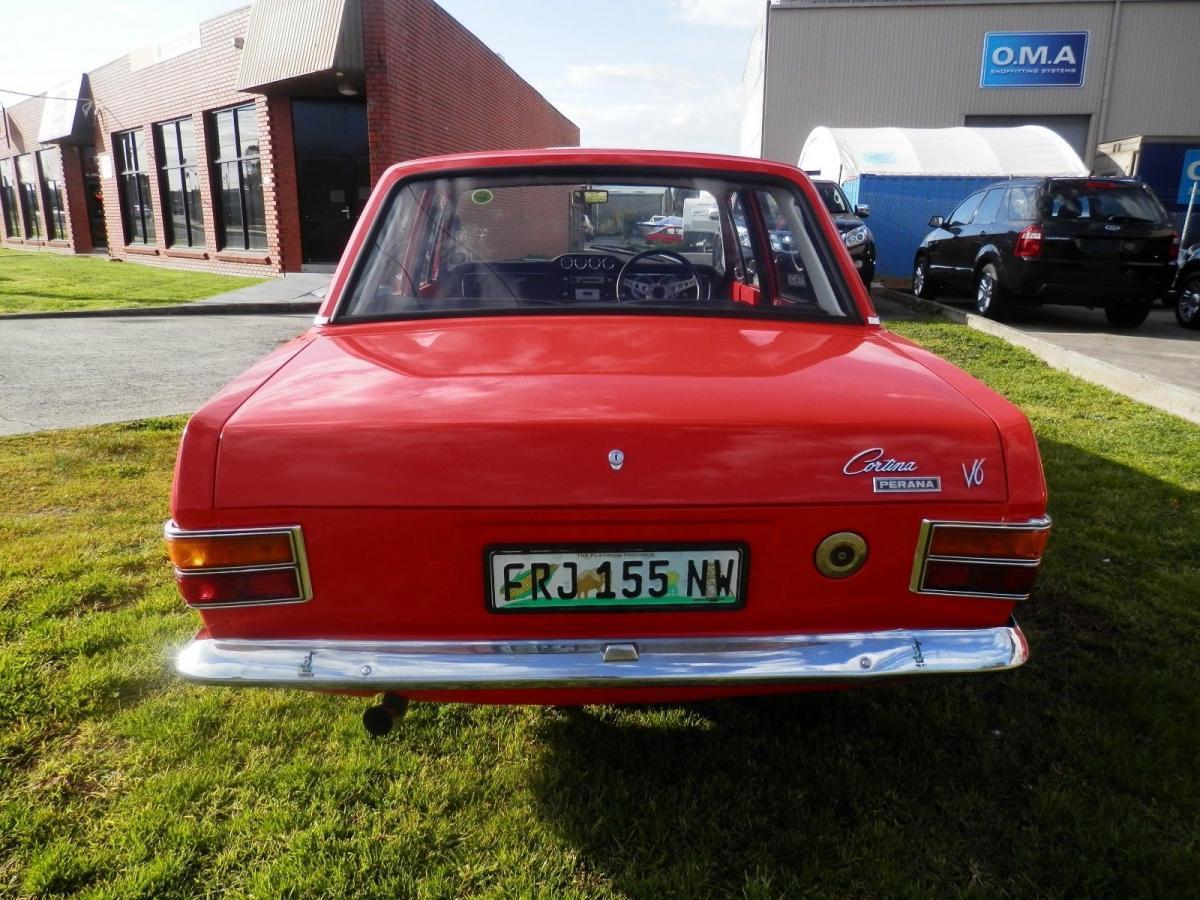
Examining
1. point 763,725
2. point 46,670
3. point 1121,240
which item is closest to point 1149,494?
point 763,725

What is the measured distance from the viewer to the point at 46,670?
270cm

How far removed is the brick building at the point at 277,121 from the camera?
43.9 ft

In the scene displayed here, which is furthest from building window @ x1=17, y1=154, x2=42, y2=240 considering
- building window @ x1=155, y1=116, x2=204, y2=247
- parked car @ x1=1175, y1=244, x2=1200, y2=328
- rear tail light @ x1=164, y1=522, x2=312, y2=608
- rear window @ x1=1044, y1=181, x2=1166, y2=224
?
rear tail light @ x1=164, y1=522, x2=312, y2=608

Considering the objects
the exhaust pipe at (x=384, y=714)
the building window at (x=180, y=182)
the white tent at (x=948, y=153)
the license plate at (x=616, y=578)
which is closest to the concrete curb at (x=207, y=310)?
the building window at (x=180, y=182)

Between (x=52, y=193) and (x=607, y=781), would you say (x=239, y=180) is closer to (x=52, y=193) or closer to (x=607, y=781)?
(x=52, y=193)

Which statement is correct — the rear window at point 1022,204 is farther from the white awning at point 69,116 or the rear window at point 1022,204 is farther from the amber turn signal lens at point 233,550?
the white awning at point 69,116

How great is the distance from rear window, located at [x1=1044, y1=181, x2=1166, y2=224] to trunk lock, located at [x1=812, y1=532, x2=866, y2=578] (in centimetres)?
904

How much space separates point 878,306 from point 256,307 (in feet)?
28.7

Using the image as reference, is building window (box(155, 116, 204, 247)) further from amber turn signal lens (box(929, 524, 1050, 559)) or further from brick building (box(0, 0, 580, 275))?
amber turn signal lens (box(929, 524, 1050, 559))

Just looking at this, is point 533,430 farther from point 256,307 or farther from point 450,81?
point 450,81

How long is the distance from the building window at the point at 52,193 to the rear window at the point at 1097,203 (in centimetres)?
2776

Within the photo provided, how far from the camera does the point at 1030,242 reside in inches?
364

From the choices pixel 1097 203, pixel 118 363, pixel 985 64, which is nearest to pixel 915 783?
pixel 118 363

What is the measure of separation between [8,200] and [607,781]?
3724 cm
